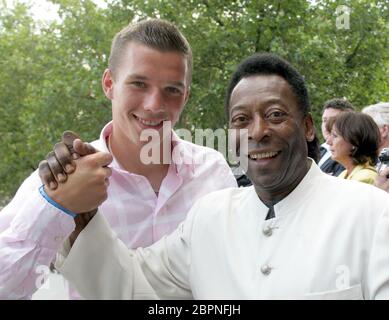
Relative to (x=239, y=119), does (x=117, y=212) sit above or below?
below

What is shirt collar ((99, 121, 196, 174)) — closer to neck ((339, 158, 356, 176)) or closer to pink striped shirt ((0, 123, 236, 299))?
pink striped shirt ((0, 123, 236, 299))

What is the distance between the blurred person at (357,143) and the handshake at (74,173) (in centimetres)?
238

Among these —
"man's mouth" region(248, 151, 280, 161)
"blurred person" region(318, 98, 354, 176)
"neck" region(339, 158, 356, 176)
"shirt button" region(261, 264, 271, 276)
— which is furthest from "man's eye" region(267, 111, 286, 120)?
"blurred person" region(318, 98, 354, 176)

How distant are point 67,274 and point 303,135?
3.10 feet

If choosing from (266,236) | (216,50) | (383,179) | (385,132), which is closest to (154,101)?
(266,236)

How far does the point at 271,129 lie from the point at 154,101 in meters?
0.57

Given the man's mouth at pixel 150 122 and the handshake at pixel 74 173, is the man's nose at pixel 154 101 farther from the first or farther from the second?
the handshake at pixel 74 173

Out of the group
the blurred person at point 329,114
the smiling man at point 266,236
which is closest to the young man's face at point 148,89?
the smiling man at point 266,236

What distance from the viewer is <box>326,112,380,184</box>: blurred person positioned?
3771 millimetres

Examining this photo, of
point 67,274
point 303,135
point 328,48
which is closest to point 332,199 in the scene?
point 303,135

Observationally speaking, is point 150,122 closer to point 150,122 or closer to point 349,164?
point 150,122

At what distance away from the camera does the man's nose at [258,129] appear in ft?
6.15

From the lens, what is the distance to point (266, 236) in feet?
6.19
